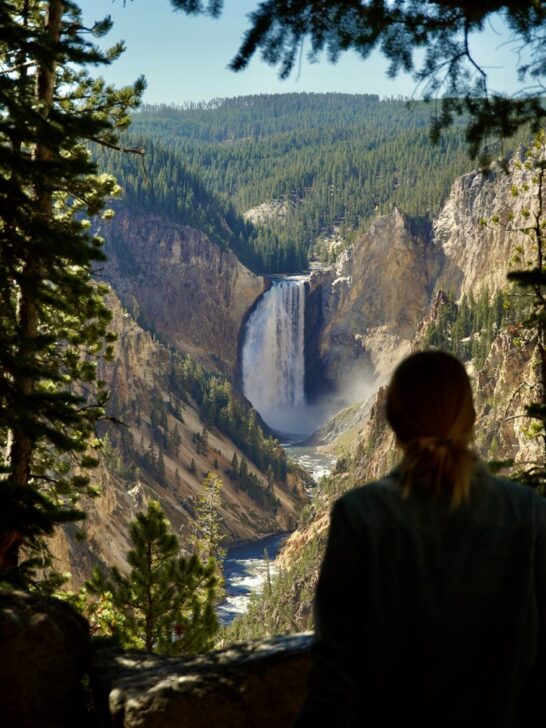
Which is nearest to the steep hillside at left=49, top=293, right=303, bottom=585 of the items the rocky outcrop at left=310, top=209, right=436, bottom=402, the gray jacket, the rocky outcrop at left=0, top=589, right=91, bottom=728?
the rocky outcrop at left=310, top=209, right=436, bottom=402

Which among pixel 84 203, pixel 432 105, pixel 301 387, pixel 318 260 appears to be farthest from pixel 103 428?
pixel 432 105

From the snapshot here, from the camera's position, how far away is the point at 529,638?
2.39 metres

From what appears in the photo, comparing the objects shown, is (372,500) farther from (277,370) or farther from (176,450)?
(277,370)

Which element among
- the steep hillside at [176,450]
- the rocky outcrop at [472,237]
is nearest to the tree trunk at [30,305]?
the steep hillside at [176,450]

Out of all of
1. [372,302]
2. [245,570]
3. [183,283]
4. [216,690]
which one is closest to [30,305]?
[216,690]

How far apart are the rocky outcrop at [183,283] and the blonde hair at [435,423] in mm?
138207

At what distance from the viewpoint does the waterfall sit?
439ft

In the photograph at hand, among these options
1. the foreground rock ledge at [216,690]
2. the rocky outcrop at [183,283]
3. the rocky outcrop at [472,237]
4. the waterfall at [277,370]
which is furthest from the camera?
the rocky outcrop at [183,283]

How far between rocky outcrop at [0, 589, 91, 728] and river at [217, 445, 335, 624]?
63.2 metres

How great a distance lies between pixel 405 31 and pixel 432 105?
0.74 m

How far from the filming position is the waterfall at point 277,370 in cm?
13388

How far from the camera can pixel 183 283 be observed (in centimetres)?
15050

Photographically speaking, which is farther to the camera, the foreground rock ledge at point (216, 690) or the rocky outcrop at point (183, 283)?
the rocky outcrop at point (183, 283)

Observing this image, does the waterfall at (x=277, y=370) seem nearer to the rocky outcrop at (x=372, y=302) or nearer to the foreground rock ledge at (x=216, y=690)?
the rocky outcrop at (x=372, y=302)
